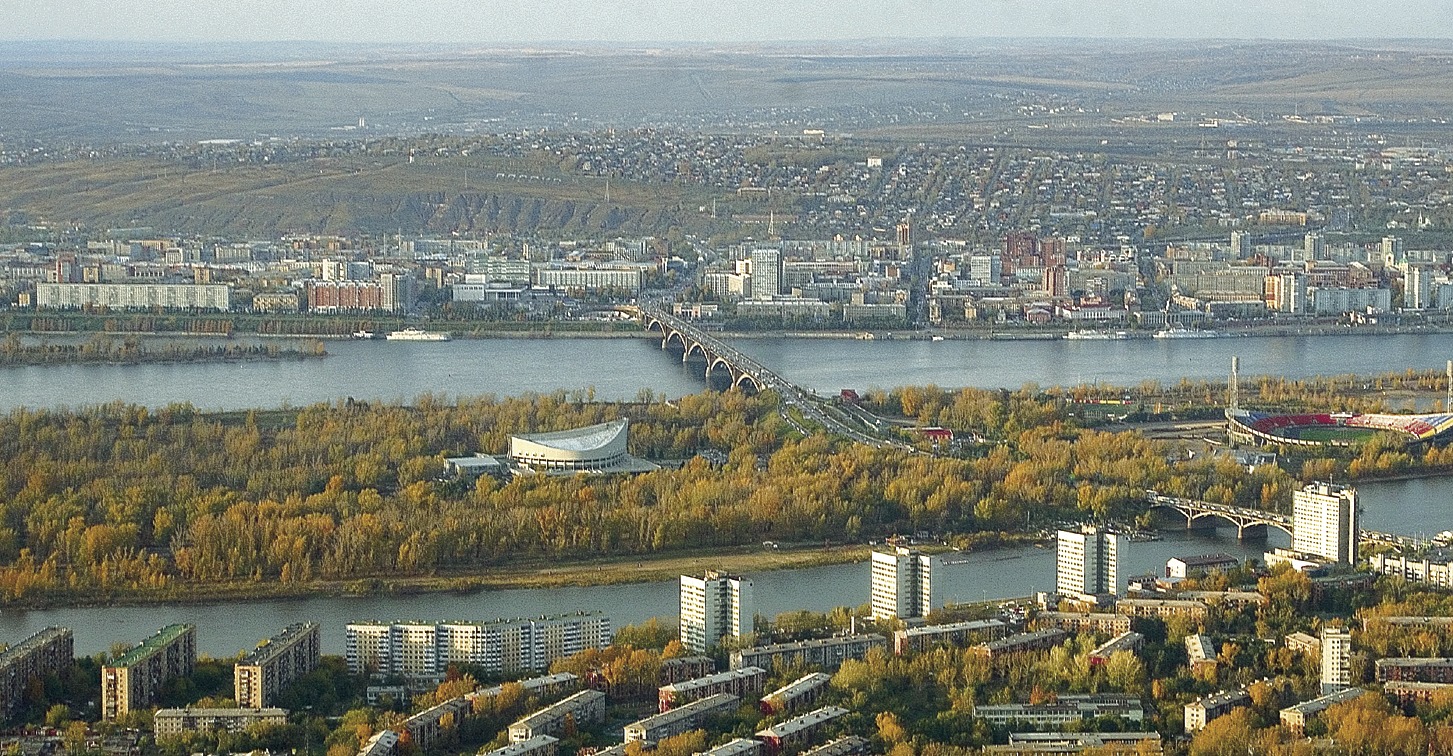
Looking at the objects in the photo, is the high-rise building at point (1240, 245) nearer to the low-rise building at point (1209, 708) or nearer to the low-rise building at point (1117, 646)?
the low-rise building at point (1117, 646)

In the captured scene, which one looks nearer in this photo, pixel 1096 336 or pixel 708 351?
pixel 708 351

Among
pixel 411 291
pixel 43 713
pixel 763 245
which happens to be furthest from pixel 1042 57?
pixel 43 713

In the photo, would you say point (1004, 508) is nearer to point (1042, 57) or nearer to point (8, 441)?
point (8, 441)

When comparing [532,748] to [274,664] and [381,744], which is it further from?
[274,664]

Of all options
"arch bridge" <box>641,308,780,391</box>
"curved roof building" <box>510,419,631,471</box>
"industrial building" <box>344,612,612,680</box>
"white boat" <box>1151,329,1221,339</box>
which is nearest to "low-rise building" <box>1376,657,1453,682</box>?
"industrial building" <box>344,612,612,680</box>

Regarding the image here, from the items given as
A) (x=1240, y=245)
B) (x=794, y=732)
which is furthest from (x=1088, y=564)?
(x=1240, y=245)

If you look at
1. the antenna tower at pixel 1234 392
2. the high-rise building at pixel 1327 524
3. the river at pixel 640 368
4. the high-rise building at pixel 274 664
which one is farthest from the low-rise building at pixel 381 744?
the antenna tower at pixel 1234 392
